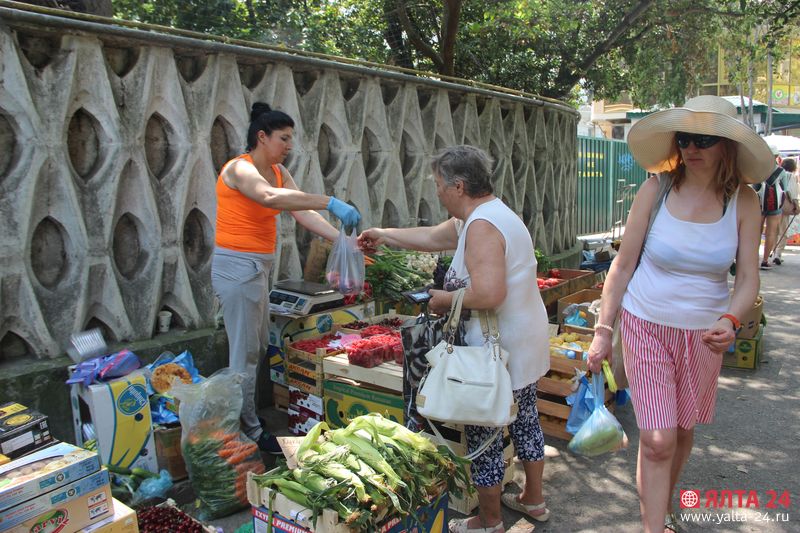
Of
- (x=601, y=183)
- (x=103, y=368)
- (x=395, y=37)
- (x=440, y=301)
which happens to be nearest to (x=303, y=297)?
(x=103, y=368)

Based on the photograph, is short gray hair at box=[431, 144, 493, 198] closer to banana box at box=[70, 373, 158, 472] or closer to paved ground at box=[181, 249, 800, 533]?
paved ground at box=[181, 249, 800, 533]

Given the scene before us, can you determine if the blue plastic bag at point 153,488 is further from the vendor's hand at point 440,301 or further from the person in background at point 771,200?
the person in background at point 771,200

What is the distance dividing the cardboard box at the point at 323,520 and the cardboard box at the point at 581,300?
132 inches

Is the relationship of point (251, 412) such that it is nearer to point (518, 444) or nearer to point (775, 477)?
point (518, 444)

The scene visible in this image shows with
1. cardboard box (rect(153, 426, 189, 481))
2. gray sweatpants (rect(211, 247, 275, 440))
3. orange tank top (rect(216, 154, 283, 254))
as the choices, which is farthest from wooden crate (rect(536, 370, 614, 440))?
cardboard box (rect(153, 426, 189, 481))

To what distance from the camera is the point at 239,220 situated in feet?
12.8

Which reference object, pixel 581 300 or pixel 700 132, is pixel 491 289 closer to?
pixel 700 132

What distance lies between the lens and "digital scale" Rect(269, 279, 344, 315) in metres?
4.65

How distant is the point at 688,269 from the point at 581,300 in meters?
3.90

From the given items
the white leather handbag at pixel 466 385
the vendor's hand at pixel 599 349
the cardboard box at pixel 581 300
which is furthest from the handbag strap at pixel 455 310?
the cardboard box at pixel 581 300

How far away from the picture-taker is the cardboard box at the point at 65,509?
7.72ft

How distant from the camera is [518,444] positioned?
131 inches

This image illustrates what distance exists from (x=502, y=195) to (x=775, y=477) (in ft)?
17.0

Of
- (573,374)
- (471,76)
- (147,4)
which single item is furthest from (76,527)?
(471,76)
